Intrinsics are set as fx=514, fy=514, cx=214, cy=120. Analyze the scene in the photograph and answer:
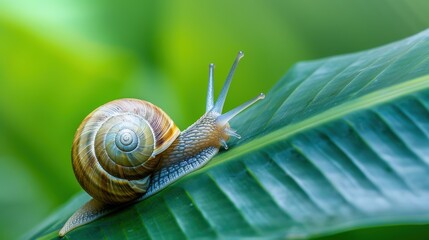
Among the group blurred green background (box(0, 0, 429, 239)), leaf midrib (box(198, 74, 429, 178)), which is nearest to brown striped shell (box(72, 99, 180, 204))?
leaf midrib (box(198, 74, 429, 178))

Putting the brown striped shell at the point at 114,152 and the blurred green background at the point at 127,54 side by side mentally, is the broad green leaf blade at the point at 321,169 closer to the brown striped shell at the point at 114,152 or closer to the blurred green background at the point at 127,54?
the brown striped shell at the point at 114,152

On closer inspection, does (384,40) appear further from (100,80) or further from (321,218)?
(321,218)

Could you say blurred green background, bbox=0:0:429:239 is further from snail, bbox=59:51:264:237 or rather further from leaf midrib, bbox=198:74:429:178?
leaf midrib, bbox=198:74:429:178

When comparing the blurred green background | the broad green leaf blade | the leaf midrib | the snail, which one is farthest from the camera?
the blurred green background

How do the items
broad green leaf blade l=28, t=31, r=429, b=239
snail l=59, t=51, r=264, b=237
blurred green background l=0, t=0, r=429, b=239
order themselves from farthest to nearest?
1. blurred green background l=0, t=0, r=429, b=239
2. snail l=59, t=51, r=264, b=237
3. broad green leaf blade l=28, t=31, r=429, b=239

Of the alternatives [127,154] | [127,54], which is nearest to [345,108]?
[127,154]

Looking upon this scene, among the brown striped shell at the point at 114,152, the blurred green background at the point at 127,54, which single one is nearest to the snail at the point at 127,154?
the brown striped shell at the point at 114,152

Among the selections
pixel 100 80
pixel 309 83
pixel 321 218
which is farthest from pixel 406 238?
pixel 100 80
